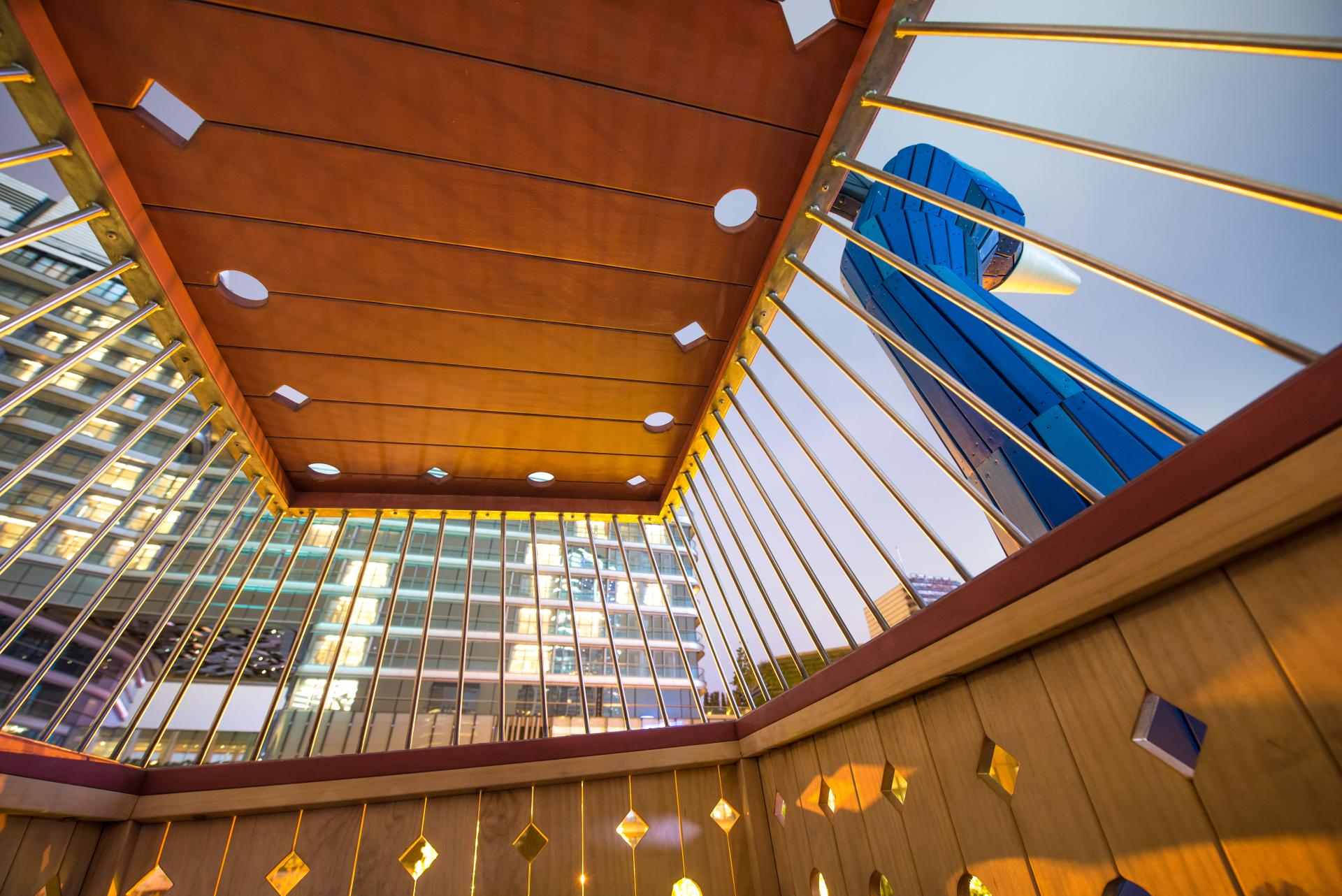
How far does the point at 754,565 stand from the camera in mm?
3088

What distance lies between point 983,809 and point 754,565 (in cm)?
167

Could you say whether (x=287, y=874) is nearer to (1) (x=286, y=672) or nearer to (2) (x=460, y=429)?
(1) (x=286, y=672)

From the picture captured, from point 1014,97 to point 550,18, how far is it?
1.95m

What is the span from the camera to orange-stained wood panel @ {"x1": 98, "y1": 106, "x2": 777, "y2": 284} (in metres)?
1.97

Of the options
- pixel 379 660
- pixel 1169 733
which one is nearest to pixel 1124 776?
pixel 1169 733

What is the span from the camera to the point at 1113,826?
1149mm

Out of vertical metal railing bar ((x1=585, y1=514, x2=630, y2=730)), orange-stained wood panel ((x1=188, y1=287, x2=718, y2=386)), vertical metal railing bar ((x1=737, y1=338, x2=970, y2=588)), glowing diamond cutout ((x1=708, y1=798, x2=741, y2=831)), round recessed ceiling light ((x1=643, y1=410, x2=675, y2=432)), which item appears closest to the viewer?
vertical metal railing bar ((x1=737, y1=338, x2=970, y2=588))

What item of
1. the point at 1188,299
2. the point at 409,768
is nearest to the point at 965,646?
the point at 1188,299

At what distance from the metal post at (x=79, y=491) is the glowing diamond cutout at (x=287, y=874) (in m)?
1.47

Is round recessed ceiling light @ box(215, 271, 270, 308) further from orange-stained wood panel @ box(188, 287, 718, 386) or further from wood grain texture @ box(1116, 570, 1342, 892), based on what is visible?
wood grain texture @ box(1116, 570, 1342, 892)

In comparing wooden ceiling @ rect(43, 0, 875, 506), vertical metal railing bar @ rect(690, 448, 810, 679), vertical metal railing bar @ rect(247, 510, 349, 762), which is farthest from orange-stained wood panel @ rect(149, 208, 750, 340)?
vertical metal railing bar @ rect(247, 510, 349, 762)

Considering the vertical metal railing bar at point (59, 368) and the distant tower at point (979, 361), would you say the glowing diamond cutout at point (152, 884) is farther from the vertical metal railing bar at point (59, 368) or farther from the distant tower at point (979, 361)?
the distant tower at point (979, 361)

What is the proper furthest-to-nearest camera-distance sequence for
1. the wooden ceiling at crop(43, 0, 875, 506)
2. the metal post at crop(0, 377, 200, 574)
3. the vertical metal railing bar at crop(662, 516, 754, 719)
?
1. the vertical metal railing bar at crop(662, 516, 754, 719)
2. the metal post at crop(0, 377, 200, 574)
3. the wooden ceiling at crop(43, 0, 875, 506)

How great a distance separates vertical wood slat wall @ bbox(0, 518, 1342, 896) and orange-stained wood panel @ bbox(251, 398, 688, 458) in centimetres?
173
